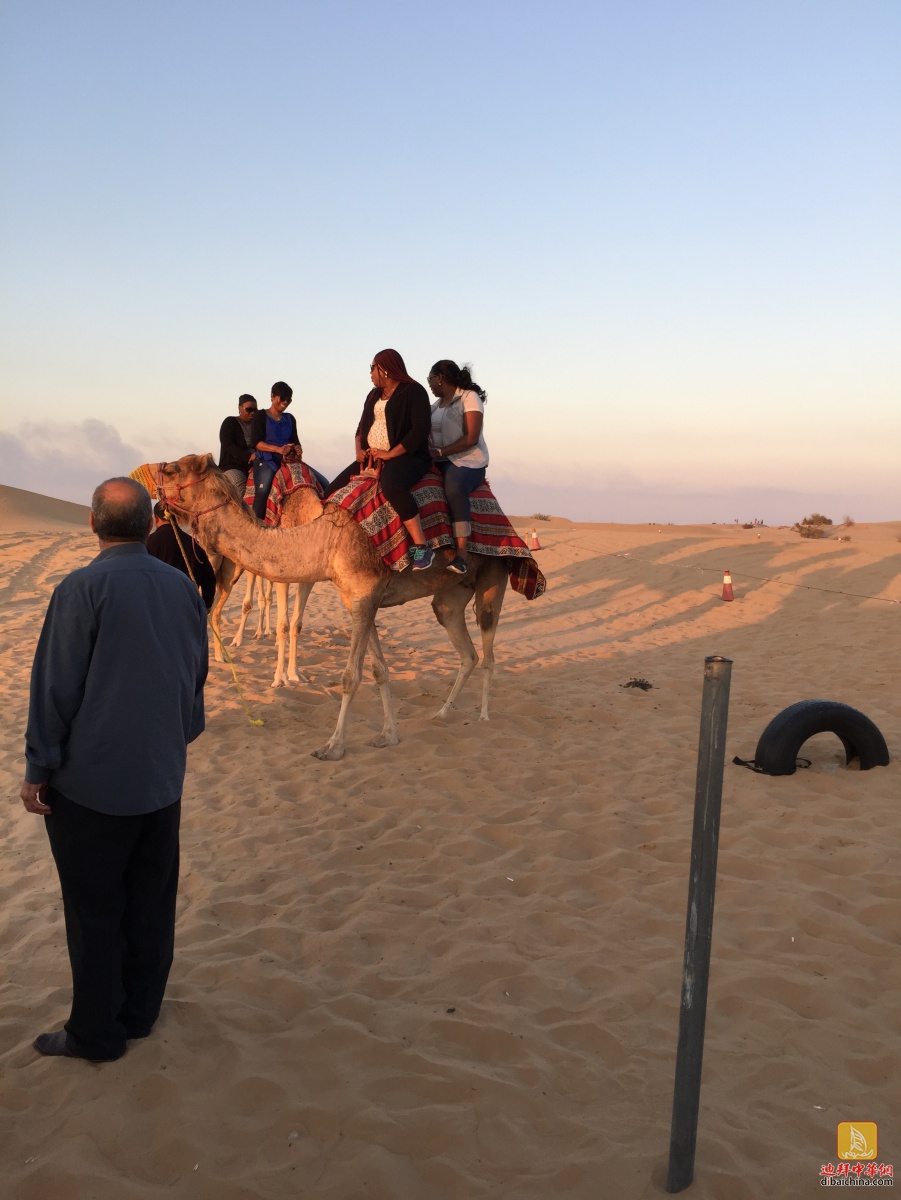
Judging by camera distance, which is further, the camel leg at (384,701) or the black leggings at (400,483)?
the camel leg at (384,701)

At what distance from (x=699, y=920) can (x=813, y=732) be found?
480cm

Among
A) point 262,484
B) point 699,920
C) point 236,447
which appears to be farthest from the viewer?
point 236,447

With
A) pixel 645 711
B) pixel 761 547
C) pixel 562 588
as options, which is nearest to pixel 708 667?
pixel 645 711

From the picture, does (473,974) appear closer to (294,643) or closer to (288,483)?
(288,483)

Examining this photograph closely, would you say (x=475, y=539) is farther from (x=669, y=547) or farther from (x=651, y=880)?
(x=669, y=547)

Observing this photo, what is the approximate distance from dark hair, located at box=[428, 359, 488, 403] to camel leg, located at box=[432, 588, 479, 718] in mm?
1899

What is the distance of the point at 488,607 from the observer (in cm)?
893

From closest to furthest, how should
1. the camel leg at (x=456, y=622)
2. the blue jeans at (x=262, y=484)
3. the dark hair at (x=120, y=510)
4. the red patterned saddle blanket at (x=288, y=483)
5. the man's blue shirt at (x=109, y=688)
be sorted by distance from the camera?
the man's blue shirt at (x=109, y=688) → the dark hair at (x=120, y=510) → the camel leg at (x=456, y=622) → the red patterned saddle blanket at (x=288, y=483) → the blue jeans at (x=262, y=484)

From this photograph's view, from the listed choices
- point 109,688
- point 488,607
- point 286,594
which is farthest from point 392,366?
point 109,688

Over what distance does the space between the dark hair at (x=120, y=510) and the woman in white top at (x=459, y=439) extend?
4.65m

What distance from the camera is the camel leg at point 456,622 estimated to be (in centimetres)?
883

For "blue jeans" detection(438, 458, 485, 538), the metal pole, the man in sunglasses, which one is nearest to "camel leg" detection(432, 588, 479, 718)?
"blue jeans" detection(438, 458, 485, 538)

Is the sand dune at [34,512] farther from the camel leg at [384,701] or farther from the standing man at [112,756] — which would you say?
the standing man at [112,756]

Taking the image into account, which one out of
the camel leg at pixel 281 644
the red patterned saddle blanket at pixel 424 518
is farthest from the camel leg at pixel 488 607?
the camel leg at pixel 281 644
